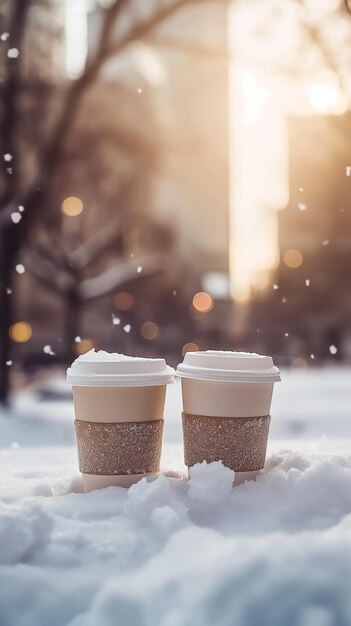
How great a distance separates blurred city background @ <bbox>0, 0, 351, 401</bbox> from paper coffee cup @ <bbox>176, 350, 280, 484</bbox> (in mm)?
1714

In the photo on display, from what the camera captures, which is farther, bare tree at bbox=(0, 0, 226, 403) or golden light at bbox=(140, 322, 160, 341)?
golden light at bbox=(140, 322, 160, 341)

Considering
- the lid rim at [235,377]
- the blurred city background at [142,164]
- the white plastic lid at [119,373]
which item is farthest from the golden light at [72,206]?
the lid rim at [235,377]

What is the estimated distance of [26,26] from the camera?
8.21 m

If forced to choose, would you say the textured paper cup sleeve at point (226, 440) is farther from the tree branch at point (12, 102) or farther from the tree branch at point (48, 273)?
the tree branch at point (48, 273)

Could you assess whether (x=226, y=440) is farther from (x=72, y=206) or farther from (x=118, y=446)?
(x=72, y=206)

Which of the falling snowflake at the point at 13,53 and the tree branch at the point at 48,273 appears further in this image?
the tree branch at the point at 48,273

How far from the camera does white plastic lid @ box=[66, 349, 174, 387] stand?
7.86 ft

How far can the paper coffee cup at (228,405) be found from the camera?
2.40 metres

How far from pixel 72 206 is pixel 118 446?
1307 centimetres

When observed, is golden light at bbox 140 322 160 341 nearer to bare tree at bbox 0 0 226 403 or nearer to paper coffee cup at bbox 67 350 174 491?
bare tree at bbox 0 0 226 403

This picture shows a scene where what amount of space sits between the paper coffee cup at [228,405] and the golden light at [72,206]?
1187cm

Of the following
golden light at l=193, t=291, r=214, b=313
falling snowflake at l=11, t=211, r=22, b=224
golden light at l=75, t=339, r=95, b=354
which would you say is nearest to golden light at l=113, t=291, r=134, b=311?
golden light at l=193, t=291, r=214, b=313

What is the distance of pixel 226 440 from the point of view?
95.5 inches

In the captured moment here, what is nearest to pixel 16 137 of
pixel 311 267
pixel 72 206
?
pixel 72 206
